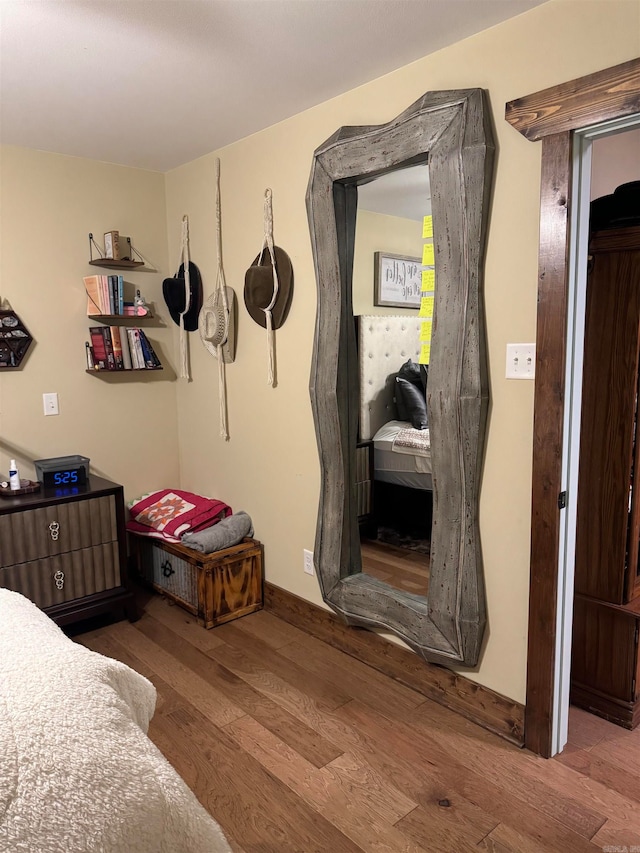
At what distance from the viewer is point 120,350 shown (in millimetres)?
3402

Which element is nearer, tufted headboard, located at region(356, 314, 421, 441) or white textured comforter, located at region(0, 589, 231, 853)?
white textured comforter, located at region(0, 589, 231, 853)

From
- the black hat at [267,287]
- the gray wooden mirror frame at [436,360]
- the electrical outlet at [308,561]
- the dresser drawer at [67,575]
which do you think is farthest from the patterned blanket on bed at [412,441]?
the dresser drawer at [67,575]

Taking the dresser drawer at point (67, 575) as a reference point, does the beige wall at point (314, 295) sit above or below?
above

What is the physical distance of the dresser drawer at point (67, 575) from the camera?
109 inches

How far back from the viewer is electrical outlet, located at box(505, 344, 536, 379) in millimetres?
1978

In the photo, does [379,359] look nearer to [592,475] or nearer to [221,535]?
[592,475]

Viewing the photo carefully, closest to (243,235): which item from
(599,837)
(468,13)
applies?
(468,13)

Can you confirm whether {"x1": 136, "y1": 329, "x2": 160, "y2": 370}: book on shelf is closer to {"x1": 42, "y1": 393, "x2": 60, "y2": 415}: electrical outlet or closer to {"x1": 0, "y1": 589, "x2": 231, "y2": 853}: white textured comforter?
{"x1": 42, "y1": 393, "x2": 60, "y2": 415}: electrical outlet

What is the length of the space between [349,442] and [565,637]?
1.14 m

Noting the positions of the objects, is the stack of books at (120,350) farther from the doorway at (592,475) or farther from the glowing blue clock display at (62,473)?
the doorway at (592,475)

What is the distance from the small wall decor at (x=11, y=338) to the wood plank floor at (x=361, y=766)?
1.60 m

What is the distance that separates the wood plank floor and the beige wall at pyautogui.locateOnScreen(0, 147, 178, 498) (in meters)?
1.28

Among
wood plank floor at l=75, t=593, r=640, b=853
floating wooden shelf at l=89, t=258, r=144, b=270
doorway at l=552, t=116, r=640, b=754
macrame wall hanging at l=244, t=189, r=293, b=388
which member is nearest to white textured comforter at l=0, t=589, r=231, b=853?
wood plank floor at l=75, t=593, r=640, b=853

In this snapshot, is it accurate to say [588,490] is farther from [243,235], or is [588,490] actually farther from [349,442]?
[243,235]
